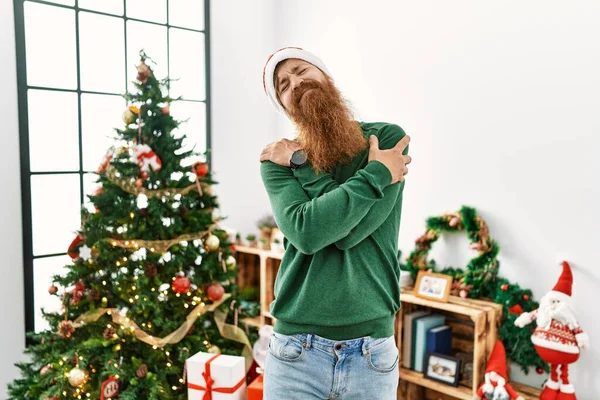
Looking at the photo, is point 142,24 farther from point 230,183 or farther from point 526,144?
point 526,144

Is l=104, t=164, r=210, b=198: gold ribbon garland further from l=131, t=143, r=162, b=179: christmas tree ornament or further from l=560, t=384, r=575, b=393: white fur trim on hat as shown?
l=560, t=384, r=575, b=393: white fur trim on hat

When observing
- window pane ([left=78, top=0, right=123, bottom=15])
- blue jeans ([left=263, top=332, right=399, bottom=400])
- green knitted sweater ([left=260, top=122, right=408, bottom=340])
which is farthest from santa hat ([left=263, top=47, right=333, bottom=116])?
window pane ([left=78, top=0, right=123, bottom=15])

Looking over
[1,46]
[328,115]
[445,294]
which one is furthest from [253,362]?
[1,46]

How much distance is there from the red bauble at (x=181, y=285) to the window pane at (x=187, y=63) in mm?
1450

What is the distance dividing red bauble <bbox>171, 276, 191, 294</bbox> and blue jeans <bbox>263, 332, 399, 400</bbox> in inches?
42.8

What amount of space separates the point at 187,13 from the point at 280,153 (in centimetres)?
240

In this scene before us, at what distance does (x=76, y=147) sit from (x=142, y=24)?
860 mm

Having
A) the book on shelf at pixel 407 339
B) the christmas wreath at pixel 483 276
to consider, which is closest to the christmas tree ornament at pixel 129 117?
the christmas wreath at pixel 483 276

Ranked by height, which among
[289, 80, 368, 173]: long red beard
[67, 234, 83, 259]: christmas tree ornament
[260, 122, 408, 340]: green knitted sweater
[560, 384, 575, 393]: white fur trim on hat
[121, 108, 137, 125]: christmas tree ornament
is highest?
[121, 108, 137, 125]: christmas tree ornament

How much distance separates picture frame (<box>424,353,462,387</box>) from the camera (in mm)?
2484

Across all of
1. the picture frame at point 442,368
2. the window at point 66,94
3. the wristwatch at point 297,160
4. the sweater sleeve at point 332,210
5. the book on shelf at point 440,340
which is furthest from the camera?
the window at point 66,94

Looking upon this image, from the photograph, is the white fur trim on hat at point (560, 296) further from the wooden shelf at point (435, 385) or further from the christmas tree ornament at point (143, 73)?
the christmas tree ornament at point (143, 73)

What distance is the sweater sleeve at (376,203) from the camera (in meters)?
1.20

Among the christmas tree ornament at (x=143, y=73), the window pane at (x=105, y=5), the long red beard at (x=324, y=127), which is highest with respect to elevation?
the window pane at (x=105, y=5)
